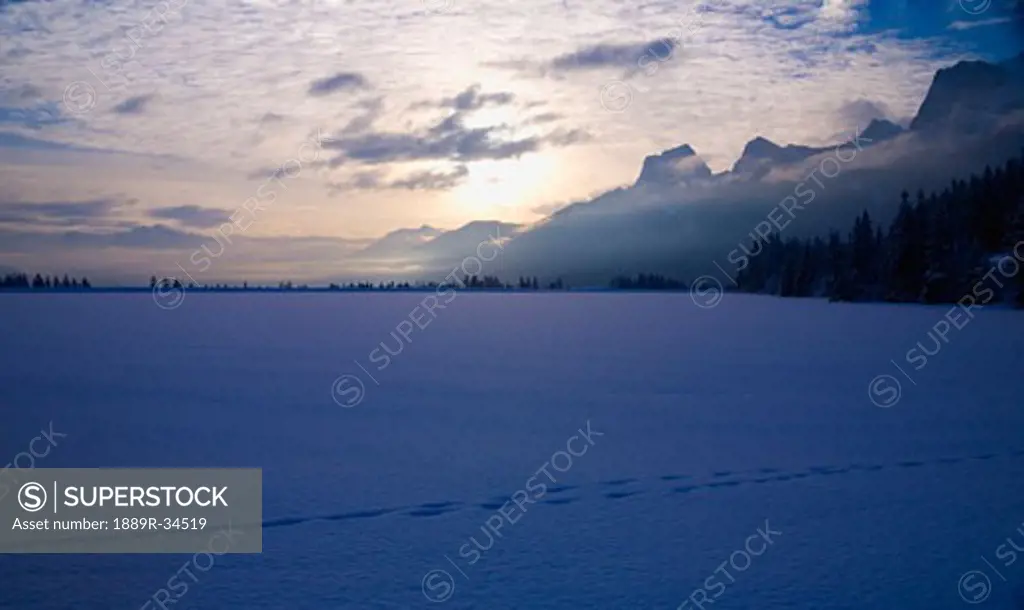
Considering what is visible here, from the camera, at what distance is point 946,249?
177 ft

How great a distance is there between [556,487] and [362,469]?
2.14 meters

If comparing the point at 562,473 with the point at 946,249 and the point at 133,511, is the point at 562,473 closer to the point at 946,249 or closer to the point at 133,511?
the point at 133,511

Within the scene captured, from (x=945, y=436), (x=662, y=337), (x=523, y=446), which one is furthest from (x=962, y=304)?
(x=523, y=446)

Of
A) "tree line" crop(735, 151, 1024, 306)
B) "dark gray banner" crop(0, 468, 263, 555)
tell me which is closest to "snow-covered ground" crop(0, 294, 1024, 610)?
"dark gray banner" crop(0, 468, 263, 555)

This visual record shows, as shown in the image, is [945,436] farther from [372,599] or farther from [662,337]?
[662,337]

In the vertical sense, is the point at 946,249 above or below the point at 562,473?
above

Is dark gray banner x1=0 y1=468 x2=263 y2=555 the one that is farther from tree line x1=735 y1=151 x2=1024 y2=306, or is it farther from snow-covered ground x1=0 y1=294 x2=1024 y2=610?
tree line x1=735 y1=151 x2=1024 y2=306

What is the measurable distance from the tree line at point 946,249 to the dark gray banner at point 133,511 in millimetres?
48016

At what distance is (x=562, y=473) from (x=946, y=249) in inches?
2126

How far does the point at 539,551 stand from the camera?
6.21m

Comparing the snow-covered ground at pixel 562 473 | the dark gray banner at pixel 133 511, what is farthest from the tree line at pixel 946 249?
the dark gray banner at pixel 133 511

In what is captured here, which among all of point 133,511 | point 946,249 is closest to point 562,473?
point 133,511

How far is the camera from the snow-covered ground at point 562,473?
557cm

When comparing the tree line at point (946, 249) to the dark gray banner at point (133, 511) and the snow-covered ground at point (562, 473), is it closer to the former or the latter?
the snow-covered ground at point (562, 473)
